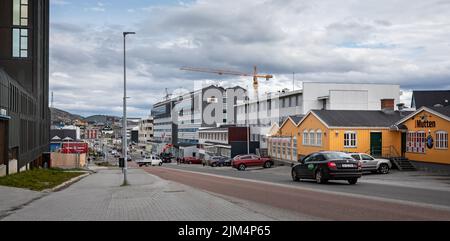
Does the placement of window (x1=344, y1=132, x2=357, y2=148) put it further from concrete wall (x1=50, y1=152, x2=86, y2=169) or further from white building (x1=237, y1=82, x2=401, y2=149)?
concrete wall (x1=50, y1=152, x2=86, y2=169)

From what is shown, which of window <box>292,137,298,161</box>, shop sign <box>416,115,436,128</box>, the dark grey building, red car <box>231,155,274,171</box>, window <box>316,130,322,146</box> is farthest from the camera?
window <box>292,137,298,161</box>

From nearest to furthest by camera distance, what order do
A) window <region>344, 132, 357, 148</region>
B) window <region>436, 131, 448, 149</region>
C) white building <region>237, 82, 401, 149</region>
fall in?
window <region>436, 131, 448, 149</region>, window <region>344, 132, 357, 148</region>, white building <region>237, 82, 401, 149</region>

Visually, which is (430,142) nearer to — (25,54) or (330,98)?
(25,54)

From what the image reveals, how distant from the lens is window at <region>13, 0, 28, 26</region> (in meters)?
45.5

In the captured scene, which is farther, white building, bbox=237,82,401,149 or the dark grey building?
white building, bbox=237,82,401,149

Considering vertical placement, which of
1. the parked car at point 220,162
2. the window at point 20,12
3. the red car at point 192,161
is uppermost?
the window at point 20,12

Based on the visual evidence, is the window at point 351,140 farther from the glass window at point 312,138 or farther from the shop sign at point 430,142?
the shop sign at point 430,142

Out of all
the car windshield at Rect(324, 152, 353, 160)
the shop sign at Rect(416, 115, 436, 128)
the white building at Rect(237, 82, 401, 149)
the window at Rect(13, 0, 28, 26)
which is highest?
the window at Rect(13, 0, 28, 26)

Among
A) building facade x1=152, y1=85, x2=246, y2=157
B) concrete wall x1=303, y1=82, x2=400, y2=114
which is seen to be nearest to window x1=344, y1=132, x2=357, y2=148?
concrete wall x1=303, y1=82, x2=400, y2=114

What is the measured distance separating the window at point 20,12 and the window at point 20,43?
0.72m

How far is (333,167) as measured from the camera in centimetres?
2170

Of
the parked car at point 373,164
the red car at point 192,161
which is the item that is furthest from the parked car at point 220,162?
the parked car at point 373,164

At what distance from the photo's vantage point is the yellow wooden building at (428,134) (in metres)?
32.7
